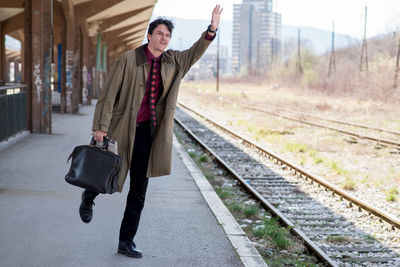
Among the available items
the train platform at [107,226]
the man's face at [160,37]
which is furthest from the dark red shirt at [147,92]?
the train platform at [107,226]

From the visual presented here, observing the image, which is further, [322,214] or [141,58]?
[322,214]

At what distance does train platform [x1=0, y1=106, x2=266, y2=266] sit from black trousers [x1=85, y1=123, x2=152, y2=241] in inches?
10.8

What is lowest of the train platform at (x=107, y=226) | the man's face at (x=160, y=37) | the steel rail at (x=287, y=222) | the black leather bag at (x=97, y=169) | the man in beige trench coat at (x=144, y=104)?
the steel rail at (x=287, y=222)

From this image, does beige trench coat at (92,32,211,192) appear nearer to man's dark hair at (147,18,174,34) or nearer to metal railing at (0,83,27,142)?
man's dark hair at (147,18,174,34)

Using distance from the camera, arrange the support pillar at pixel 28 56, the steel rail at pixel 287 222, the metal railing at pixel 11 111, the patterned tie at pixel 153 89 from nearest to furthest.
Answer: the patterned tie at pixel 153 89 < the steel rail at pixel 287 222 < the metal railing at pixel 11 111 < the support pillar at pixel 28 56

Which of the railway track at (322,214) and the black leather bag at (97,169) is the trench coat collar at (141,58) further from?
the railway track at (322,214)

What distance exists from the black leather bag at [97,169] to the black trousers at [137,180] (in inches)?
8.3

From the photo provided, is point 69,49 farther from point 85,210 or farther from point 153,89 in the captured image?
point 153,89

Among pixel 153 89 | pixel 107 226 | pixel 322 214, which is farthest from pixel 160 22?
pixel 322 214

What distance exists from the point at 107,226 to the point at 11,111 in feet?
24.3

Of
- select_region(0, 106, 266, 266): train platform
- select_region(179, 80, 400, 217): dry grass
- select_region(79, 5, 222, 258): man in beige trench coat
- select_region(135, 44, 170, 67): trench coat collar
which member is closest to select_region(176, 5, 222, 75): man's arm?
select_region(79, 5, 222, 258): man in beige trench coat

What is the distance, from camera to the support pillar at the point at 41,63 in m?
13.9

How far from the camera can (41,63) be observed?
1414 centimetres

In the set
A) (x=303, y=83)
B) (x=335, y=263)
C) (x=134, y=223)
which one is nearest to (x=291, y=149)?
(x=335, y=263)
